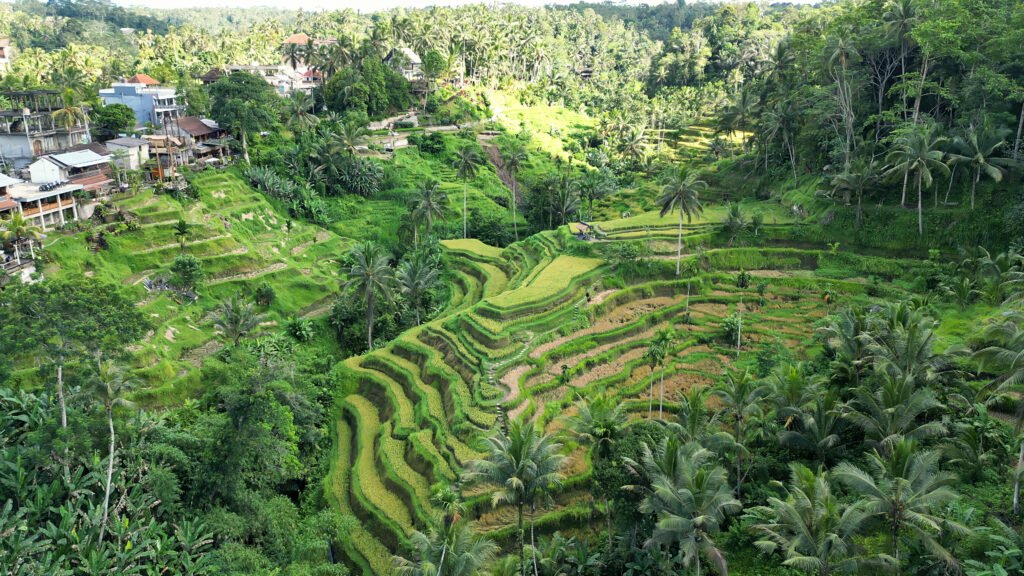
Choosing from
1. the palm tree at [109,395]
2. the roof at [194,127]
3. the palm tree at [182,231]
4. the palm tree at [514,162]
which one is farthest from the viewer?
the palm tree at [514,162]

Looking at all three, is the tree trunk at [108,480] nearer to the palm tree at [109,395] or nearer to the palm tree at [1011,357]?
the palm tree at [109,395]

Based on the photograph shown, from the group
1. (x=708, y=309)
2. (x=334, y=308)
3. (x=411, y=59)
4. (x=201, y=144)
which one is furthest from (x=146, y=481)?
(x=411, y=59)

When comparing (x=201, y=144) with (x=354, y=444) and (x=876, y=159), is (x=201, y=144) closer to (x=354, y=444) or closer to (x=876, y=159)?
(x=354, y=444)

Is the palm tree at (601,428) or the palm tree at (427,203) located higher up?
the palm tree at (427,203)

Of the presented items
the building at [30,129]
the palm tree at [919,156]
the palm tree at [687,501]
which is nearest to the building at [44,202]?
the building at [30,129]

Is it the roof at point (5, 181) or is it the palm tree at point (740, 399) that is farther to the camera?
the roof at point (5, 181)

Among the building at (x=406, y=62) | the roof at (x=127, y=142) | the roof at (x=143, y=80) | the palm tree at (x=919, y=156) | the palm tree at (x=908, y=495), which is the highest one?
the building at (x=406, y=62)

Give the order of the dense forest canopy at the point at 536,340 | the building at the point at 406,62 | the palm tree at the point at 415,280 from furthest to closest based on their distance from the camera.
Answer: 1. the building at the point at 406,62
2. the palm tree at the point at 415,280
3. the dense forest canopy at the point at 536,340

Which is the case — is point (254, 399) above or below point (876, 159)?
below
